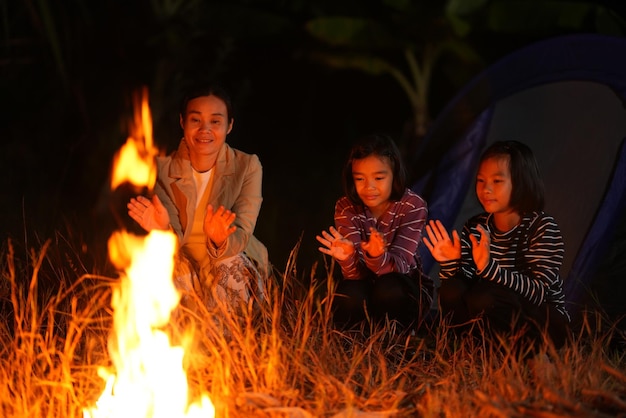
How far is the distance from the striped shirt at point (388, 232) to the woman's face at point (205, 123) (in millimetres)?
664

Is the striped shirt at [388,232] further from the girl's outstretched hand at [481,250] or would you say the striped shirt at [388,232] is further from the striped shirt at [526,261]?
the girl's outstretched hand at [481,250]

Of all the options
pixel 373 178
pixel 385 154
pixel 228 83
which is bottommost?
pixel 373 178

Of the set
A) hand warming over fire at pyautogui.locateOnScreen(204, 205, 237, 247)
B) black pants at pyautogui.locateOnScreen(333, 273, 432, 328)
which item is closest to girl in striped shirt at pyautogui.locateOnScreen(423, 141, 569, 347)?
black pants at pyautogui.locateOnScreen(333, 273, 432, 328)

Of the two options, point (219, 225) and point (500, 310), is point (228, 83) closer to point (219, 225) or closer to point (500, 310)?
point (219, 225)

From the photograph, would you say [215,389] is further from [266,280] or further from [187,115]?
[187,115]

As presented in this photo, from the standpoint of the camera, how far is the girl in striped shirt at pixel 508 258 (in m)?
3.73

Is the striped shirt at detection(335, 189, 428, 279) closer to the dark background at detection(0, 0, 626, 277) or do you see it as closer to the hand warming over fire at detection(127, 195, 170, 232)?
the hand warming over fire at detection(127, 195, 170, 232)

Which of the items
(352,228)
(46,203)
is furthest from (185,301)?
(46,203)

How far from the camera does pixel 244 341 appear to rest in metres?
3.36

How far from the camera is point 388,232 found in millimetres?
4172

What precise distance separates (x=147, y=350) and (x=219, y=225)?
0.85 m

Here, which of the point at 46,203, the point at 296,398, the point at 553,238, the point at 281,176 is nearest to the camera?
the point at 296,398

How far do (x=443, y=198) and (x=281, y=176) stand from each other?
6062 millimetres

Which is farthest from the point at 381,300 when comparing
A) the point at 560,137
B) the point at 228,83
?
the point at 228,83
